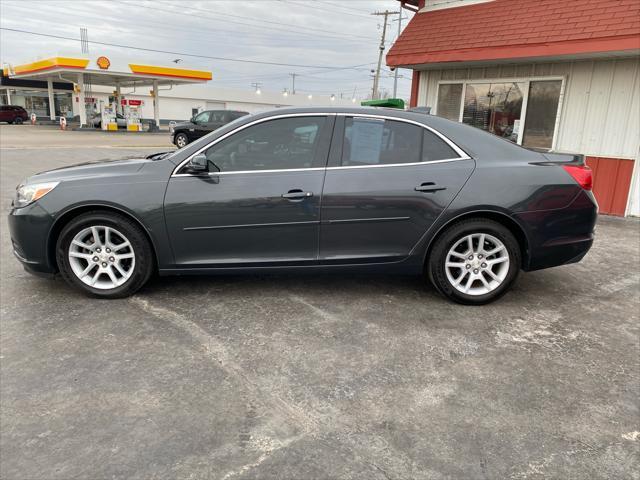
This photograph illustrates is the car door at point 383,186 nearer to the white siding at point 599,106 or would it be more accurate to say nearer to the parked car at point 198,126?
the white siding at point 599,106

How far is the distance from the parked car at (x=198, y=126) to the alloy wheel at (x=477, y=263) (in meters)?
19.0

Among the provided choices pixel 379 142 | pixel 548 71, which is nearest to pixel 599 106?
pixel 548 71

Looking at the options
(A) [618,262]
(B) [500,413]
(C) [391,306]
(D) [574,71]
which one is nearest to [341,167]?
(C) [391,306]

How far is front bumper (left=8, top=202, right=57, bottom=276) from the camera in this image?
13.3 feet

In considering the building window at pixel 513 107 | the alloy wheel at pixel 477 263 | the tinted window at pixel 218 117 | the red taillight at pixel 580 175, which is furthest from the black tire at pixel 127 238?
the tinted window at pixel 218 117

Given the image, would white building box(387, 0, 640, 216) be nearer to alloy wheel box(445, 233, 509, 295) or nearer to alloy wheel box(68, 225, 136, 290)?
alloy wheel box(445, 233, 509, 295)

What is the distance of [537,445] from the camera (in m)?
2.53

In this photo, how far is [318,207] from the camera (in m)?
4.04

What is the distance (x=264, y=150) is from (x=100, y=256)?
1.63m

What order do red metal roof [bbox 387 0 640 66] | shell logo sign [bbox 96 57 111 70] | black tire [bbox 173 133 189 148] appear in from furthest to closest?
1. shell logo sign [bbox 96 57 111 70]
2. black tire [bbox 173 133 189 148]
3. red metal roof [bbox 387 0 640 66]

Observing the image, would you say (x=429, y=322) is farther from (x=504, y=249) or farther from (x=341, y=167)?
(x=341, y=167)

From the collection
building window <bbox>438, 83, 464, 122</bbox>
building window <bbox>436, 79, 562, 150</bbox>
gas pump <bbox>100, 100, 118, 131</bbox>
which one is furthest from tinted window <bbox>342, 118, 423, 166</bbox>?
gas pump <bbox>100, 100, 118, 131</bbox>

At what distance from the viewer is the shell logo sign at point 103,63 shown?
109 feet

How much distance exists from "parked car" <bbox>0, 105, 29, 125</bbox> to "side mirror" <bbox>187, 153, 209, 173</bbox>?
150 ft
